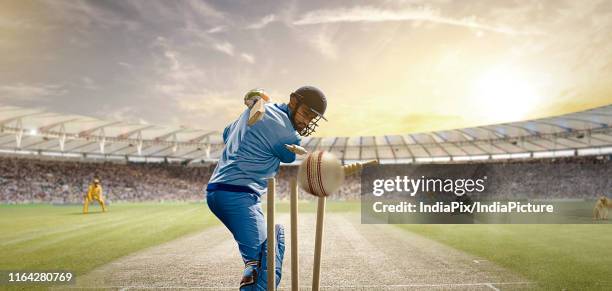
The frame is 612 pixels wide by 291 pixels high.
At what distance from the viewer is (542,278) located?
6840 mm

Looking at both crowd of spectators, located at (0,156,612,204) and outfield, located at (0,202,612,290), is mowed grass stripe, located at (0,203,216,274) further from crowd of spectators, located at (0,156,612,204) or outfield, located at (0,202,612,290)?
crowd of spectators, located at (0,156,612,204)

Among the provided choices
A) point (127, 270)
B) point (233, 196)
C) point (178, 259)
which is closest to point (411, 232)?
point (178, 259)

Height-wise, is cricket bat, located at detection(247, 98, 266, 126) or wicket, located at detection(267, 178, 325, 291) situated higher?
cricket bat, located at detection(247, 98, 266, 126)

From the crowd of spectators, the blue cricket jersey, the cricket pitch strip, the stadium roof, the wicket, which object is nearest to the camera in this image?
the wicket

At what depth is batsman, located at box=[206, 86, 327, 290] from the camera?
11.2ft

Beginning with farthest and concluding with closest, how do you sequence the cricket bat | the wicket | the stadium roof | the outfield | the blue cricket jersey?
the stadium roof, the outfield, the blue cricket jersey, the cricket bat, the wicket

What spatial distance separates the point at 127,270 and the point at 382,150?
49.3 m

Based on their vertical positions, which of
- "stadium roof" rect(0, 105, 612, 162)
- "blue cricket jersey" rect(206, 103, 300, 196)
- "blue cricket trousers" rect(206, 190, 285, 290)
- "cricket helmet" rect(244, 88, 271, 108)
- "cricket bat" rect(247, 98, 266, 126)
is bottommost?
"blue cricket trousers" rect(206, 190, 285, 290)

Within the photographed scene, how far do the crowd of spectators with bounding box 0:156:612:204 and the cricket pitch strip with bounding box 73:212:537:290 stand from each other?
34.5 metres

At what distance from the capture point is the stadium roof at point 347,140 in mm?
36062

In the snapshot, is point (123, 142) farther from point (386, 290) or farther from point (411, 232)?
point (386, 290)

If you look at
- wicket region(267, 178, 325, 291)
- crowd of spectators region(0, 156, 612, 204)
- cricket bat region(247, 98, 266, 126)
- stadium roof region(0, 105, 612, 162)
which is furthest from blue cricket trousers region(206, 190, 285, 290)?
crowd of spectators region(0, 156, 612, 204)

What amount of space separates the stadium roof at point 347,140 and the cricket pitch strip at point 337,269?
96.8 feet

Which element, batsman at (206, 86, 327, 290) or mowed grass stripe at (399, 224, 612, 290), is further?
mowed grass stripe at (399, 224, 612, 290)
